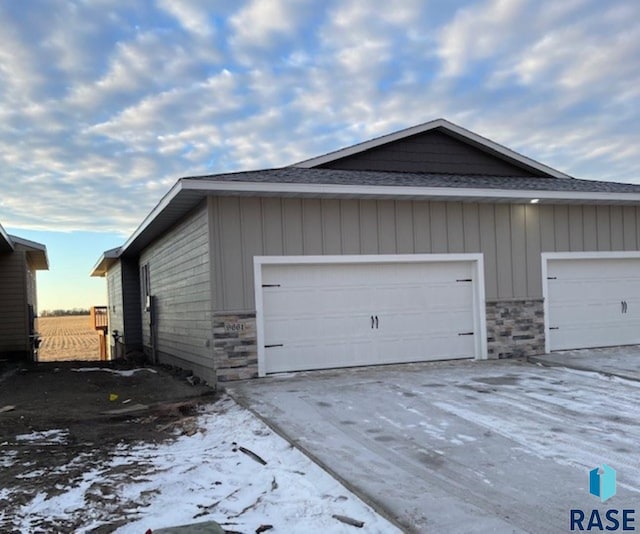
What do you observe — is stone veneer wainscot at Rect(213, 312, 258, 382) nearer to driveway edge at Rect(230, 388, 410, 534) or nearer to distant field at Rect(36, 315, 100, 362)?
driveway edge at Rect(230, 388, 410, 534)

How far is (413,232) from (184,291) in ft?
14.5

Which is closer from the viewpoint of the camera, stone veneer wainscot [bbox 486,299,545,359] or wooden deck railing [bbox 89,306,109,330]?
stone veneer wainscot [bbox 486,299,545,359]

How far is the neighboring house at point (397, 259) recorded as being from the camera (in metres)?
→ 8.58

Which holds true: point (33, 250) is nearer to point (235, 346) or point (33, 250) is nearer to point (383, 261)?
point (235, 346)

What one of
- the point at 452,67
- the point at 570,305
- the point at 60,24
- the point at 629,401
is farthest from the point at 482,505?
the point at 452,67

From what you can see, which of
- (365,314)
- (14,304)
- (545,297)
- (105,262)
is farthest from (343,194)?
(105,262)

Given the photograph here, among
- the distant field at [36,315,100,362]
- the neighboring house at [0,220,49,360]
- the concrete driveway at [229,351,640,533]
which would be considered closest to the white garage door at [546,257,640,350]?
the concrete driveway at [229,351,640,533]

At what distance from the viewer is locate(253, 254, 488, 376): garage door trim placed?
865cm

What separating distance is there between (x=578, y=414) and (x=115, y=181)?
18033 millimetres

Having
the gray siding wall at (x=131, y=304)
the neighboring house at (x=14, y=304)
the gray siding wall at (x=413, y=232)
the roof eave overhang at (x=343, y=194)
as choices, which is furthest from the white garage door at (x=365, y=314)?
the gray siding wall at (x=131, y=304)

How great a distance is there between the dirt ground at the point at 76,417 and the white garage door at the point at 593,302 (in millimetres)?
6688

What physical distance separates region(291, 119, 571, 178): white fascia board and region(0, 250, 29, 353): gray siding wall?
30.4ft

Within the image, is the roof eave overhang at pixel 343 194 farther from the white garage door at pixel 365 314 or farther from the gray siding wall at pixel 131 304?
the gray siding wall at pixel 131 304

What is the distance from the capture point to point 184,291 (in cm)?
1058
